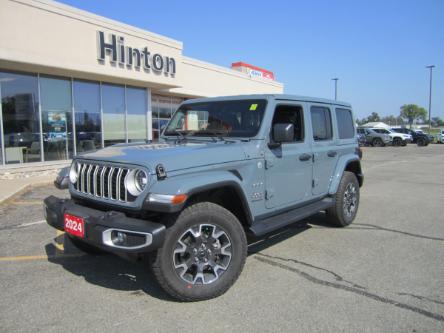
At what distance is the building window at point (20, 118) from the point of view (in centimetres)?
1170

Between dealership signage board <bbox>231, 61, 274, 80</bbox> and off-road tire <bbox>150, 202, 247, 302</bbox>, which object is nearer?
off-road tire <bbox>150, 202, 247, 302</bbox>

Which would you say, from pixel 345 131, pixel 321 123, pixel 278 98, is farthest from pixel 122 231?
pixel 345 131

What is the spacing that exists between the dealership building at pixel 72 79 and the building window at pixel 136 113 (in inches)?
1.6

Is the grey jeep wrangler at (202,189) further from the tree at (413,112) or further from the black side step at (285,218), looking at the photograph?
the tree at (413,112)

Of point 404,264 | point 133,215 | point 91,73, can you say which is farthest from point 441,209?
point 91,73

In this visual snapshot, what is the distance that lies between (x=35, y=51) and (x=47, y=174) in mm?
3938

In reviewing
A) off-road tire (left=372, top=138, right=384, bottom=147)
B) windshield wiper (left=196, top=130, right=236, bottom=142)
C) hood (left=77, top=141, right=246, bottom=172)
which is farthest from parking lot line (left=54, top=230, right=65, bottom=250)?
off-road tire (left=372, top=138, right=384, bottom=147)

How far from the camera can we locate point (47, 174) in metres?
12.8

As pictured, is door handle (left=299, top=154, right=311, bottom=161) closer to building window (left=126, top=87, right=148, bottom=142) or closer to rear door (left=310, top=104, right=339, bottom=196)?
rear door (left=310, top=104, right=339, bottom=196)

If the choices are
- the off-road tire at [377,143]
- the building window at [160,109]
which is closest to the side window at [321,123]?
the building window at [160,109]

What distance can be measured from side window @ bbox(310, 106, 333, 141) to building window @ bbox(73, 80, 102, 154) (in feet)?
34.2

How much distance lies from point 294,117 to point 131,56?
37.5ft

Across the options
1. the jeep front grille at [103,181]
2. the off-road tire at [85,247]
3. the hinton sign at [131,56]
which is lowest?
the off-road tire at [85,247]

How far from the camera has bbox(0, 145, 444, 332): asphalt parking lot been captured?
123 inches
